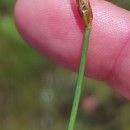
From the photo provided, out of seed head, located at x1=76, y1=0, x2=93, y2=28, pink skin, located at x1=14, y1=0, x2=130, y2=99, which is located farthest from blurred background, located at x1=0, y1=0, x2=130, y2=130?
seed head, located at x1=76, y1=0, x2=93, y2=28

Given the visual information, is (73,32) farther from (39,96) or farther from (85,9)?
(39,96)

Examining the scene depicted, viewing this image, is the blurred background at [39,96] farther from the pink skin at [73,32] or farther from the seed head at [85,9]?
the seed head at [85,9]

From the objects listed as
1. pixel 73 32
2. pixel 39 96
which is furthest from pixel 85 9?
pixel 39 96

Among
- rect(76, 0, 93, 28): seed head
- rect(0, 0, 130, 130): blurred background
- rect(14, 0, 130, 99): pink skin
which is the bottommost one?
rect(0, 0, 130, 130): blurred background

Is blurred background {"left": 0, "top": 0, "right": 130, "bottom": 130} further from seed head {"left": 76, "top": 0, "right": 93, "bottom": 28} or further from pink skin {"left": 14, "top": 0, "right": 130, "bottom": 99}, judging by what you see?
seed head {"left": 76, "top": 0, "right": 93, "bottom": 28}

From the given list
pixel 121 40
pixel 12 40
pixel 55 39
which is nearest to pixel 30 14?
pixel 55 39

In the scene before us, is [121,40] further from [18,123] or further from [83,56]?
[18,123]
